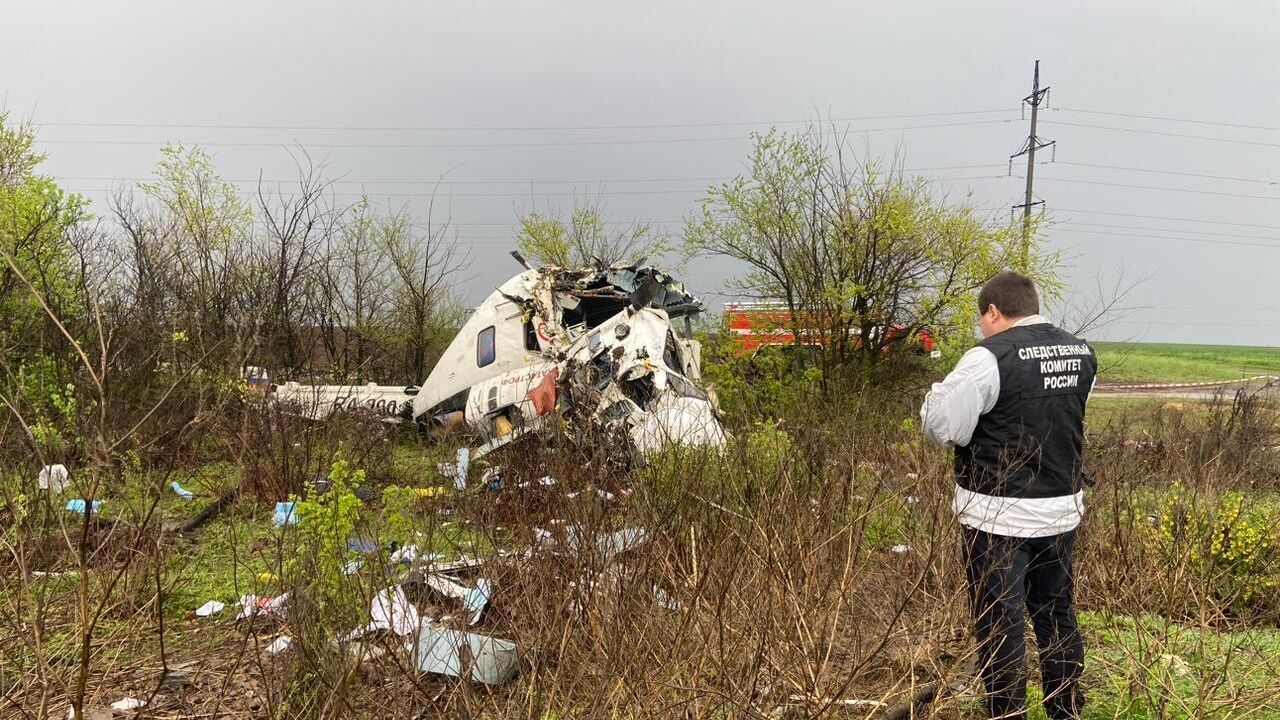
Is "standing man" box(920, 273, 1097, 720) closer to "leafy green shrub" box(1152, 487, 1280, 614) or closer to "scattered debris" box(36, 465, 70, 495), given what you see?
"leafy green shrub" box(1152, 487, 1280, 614)

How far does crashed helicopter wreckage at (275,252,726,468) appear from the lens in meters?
7.55

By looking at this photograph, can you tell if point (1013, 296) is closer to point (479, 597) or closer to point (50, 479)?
point (479, 597)

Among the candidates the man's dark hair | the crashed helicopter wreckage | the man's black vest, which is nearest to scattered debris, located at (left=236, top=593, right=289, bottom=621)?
Result: the man's black vest

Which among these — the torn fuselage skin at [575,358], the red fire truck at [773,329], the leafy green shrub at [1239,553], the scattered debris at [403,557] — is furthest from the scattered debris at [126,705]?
the red fire truck at [773,329]

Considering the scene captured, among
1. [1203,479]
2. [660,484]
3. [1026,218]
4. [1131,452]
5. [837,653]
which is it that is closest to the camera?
[837,653]

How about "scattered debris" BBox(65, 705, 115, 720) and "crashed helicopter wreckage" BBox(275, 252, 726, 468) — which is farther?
"crashed helicopter wreckage" BBox(275, 252, 726, 468)

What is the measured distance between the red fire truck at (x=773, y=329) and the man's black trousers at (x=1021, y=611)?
10327mm

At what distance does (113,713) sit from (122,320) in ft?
31.6

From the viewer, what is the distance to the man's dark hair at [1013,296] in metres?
3.00

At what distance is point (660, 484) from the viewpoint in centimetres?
436

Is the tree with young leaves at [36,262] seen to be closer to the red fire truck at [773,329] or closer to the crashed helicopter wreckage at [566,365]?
the crashed helicopter wreckage at [566,365]

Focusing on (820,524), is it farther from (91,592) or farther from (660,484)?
(91,592)

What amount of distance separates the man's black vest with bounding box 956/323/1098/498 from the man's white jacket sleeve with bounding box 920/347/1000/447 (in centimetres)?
4

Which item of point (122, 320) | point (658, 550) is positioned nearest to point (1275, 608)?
point (658, 550)
